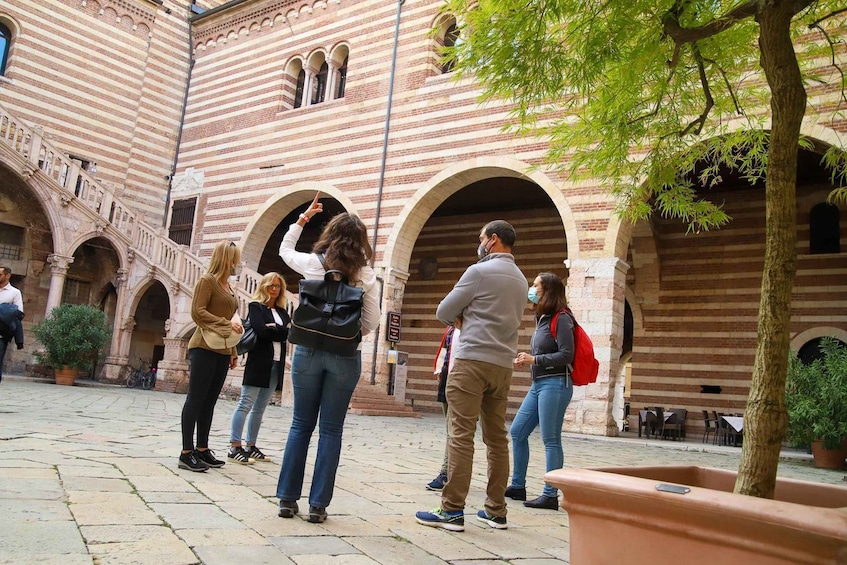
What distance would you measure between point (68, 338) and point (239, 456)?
37.0 ft

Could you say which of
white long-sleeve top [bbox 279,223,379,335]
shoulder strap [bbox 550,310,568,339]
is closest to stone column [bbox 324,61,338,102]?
shoulder strap [bbox 550,310,568,339]

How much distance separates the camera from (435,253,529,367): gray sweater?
3535mm

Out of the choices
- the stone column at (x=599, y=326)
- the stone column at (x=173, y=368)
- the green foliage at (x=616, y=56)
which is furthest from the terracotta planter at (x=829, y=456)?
the stone column at (x=173, y=368)

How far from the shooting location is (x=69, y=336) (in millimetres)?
14398

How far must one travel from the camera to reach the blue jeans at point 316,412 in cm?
336

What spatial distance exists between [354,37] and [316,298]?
46.6 ft

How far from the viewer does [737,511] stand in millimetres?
1913

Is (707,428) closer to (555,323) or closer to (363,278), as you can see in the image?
(555,323)

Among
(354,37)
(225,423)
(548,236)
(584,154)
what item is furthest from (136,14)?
(584,154)

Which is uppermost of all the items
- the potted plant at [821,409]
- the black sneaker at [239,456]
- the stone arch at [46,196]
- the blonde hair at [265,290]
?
the stone arch at [46,196]

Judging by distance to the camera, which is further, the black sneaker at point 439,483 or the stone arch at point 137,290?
the stone arch at point 137,290

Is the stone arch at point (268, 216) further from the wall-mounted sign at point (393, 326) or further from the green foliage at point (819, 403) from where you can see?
the green foliage at point (819, 403)

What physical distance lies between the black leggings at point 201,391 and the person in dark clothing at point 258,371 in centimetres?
49

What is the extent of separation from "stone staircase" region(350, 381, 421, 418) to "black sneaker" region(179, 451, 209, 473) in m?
8.31
